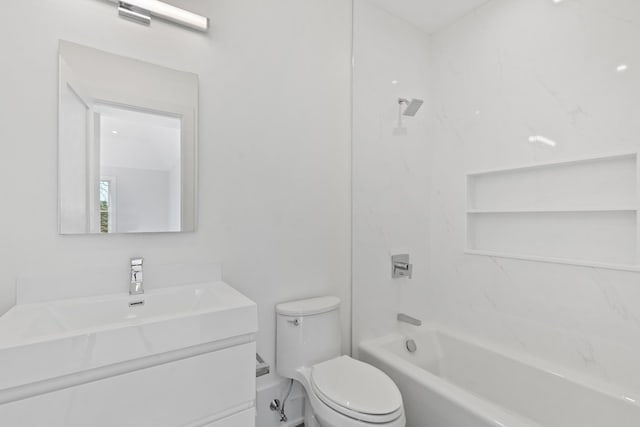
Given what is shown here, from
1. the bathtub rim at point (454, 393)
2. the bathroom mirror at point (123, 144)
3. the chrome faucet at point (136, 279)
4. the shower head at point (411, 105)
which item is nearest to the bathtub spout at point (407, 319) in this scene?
the bathtub rim at point (454, 393)

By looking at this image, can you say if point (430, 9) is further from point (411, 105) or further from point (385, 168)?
point (385, 168)

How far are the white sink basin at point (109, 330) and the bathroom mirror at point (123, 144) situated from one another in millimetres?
297

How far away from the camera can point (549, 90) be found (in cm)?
173

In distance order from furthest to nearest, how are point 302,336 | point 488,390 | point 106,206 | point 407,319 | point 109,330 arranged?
point 407,319
point 488,390
point 302,336
point 106,206
point 109,330

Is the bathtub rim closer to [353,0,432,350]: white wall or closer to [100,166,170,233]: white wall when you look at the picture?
[353,0,432,350]: white wall

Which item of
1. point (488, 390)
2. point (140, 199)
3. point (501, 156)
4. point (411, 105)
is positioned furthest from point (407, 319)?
point (140, 199)

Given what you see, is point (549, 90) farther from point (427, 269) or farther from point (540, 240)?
point (427, 269)

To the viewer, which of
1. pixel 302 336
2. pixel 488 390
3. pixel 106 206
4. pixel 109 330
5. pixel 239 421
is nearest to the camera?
pixel 109 330

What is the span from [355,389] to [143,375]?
87 centimetres

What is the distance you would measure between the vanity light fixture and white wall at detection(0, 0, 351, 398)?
0.04m

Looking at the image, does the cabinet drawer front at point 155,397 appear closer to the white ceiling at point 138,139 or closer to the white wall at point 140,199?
the white wall at point 140,199

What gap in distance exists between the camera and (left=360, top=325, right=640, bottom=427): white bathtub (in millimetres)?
1365

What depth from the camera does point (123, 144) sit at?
132cm

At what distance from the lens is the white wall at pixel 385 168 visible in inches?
80.0
